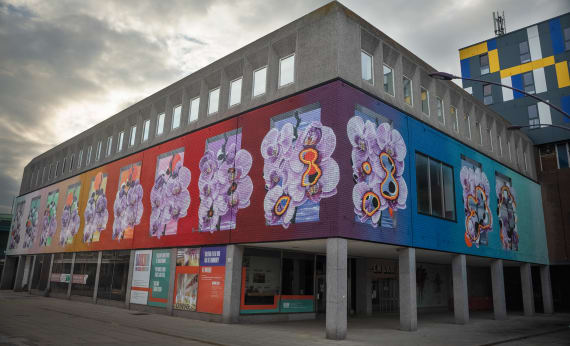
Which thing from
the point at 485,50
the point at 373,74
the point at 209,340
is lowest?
the point at 209,340

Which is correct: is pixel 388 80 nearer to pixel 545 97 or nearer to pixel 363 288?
pixel 363 288

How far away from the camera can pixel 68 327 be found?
17.2 m

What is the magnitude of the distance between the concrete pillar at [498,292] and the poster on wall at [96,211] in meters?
30.2

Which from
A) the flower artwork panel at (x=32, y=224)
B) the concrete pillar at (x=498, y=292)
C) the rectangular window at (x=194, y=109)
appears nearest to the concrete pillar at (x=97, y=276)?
the rectangular window at (x=194, y=109)

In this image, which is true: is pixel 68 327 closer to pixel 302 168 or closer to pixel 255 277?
pixel 255 277

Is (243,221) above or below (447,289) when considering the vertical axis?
above

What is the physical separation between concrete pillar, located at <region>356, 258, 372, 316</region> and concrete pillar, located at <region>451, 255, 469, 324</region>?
6116mm

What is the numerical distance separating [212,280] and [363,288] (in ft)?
38.3

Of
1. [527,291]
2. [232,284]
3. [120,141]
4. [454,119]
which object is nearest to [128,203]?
[120,141]

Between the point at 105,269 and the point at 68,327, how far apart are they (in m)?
16.9

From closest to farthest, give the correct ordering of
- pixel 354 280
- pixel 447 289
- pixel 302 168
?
pixel 302 168 → pixel 354 280 → pixel 447 289

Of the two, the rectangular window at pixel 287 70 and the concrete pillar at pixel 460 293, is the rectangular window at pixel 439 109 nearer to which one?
the concrete pillar at pixel 460 293

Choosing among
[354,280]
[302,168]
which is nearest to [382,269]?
[354,280]

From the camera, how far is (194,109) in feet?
93.7
